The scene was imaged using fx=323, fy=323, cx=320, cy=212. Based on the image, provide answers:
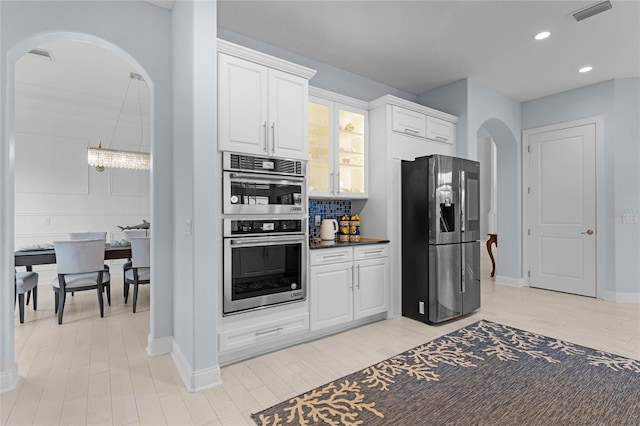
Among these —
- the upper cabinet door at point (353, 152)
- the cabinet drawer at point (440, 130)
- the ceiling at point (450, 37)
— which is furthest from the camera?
the cabinet drawer at point (440, 130)

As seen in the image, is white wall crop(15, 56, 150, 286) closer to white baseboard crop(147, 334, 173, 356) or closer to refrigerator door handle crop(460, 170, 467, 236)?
white baseboard crop(147, 334, 173, 356)

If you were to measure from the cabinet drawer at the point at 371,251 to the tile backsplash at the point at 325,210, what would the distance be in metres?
0.70

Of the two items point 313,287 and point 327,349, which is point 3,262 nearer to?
point 313,287

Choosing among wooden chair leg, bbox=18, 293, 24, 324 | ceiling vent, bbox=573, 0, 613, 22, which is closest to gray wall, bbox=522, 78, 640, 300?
ceiling vent, bbox=573, 0, 613, 22

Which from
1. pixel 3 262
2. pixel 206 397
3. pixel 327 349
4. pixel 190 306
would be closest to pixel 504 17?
pixel 327 349

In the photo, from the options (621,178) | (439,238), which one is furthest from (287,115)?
(621,178)

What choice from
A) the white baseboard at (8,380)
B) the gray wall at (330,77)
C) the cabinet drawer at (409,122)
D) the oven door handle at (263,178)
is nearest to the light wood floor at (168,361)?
the white baseboard at (8,380)

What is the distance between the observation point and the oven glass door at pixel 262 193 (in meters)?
2.50

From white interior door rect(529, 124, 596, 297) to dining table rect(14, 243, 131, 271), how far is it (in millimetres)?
5938

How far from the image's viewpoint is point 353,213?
161 inches

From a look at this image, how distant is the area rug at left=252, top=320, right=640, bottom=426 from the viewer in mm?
1889

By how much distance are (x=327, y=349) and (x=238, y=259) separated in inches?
44.3

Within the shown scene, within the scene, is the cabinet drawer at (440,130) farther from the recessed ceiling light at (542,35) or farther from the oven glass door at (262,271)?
the oven glass door at (262,271)

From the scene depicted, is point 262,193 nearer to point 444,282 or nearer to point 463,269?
point 444,282
